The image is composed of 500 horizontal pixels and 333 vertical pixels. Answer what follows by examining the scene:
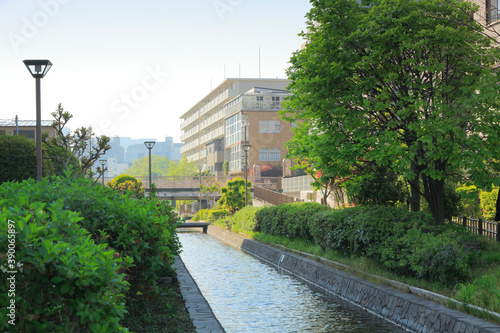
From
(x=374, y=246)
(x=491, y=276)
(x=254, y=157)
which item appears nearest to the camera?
(x=491, y=276)

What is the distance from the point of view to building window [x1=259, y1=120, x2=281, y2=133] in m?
81.6

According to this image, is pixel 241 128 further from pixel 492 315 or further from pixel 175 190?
pixel 492 315

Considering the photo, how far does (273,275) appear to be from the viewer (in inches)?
734

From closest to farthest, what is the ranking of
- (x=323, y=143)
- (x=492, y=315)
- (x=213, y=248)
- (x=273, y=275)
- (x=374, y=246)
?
(x=492, y=315) → (x=374, y=246) → (x=323, y=143) → (x=273, y=275) → (x=213, y=248)

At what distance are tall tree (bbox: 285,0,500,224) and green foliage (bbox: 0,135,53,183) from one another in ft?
40.4

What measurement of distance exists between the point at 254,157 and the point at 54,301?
7675 centimetres

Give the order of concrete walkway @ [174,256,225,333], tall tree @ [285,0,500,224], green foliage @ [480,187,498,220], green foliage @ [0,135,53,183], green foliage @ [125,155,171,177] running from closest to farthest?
concrete walkway @ [174,256,225,333] < tall tree @ [285,0,500,224] < green foliage @ [0,135,53,183] < green foliage @ [480,187,498,220] < green foliage @ [125,155,171,177]

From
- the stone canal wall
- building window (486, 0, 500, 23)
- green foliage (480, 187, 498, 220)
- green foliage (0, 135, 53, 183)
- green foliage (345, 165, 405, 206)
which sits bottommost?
the stone canal wall

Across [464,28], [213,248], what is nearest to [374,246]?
[464,28]

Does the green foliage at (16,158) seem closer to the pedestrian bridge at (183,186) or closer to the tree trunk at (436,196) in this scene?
the tree trunk at (436,196)

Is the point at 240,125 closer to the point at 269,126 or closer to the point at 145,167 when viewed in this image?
the point at 269,126

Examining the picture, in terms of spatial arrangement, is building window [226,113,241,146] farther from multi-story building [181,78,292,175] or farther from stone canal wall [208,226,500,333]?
stone canal wall [208,226,500,333]

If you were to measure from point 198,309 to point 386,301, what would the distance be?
178 inches
